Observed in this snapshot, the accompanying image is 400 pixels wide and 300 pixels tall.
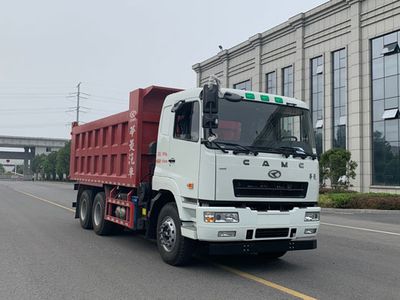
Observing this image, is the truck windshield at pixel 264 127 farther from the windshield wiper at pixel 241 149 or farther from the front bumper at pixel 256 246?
the front bumper at pixel 256 246

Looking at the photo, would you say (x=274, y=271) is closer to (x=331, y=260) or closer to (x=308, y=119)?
(x=331, y=260)

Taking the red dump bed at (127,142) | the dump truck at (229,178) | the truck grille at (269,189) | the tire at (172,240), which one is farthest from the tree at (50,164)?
the truck grille at (269,189)

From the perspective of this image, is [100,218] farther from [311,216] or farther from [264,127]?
[311,216]

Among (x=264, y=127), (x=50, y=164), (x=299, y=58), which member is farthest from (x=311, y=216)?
(x=50, y=164)

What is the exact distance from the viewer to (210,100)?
639cm

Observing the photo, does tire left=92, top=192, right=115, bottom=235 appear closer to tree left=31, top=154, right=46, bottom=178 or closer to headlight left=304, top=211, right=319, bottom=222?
headlight left=304, top=211, right=319, bottom=222

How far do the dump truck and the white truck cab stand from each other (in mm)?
14

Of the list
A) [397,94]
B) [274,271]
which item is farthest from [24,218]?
[397,94]

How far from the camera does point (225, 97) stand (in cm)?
687

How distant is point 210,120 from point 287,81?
1312 inches

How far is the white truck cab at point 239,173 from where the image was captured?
6.48m

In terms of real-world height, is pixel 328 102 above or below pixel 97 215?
above

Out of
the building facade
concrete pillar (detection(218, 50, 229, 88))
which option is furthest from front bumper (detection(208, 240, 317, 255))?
concrete pillar (detection(218, 50, 229, 88))

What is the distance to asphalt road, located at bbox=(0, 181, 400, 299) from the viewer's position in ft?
18.8
